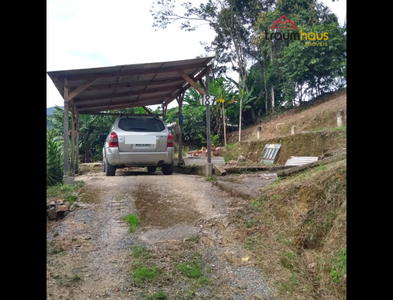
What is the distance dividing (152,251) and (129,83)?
19.0ft

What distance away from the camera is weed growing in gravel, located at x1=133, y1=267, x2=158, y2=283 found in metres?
2.95

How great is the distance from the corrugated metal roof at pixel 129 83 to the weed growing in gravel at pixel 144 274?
4985 millimetres

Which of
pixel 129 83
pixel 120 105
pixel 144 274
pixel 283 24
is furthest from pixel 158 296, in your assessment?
pixel 283 24

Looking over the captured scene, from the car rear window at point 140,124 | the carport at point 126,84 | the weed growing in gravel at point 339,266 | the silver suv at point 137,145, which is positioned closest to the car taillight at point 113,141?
the silver suv at point 137,145

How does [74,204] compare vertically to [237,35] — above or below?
below

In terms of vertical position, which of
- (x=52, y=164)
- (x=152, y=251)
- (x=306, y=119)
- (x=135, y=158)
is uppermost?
(x=306, y=119)

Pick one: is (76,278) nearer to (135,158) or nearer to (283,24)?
(135,158)

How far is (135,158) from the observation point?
739 centimetres

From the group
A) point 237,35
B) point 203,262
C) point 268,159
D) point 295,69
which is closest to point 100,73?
point 203,262

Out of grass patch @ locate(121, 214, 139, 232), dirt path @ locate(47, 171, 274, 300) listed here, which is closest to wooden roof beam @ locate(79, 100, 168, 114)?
dirt path @ locate(47, 171, 274, 300)
